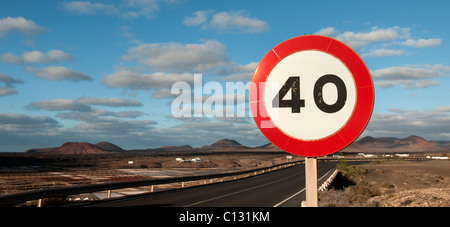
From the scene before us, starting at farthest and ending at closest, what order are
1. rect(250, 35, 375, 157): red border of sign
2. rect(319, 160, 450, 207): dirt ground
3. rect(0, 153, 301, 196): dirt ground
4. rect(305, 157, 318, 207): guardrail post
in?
rect(0, 153, 301, 196): dirt ground < rect(319, 160, 450, 207): dirt ground < rect(305, 157, 318, 207): guardrail post < rect(250, 35, 375, 157): red border of sign

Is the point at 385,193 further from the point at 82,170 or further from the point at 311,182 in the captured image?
the point at 82,170

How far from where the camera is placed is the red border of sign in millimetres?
1916

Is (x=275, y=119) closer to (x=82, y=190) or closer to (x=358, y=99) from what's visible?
(x=358, y=99)

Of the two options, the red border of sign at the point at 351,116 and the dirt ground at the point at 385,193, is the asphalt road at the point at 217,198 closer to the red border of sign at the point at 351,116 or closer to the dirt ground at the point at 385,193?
the dirt ground at the point at 385,193

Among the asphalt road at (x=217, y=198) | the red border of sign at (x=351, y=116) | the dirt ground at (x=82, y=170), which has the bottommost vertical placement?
the dirt ground at (x=82, y=170)

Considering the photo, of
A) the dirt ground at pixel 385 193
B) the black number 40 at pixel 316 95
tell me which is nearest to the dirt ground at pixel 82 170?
the dirt ground at pixel 385 193

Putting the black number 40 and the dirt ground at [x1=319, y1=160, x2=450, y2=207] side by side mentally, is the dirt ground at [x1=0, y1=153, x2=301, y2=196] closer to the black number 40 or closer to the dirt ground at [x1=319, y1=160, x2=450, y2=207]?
the dirt ground at [x1=319, y1=160, x2=450, y2=207]

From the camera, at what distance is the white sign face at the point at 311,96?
6.42 ft

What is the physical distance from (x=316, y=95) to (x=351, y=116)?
228 mm

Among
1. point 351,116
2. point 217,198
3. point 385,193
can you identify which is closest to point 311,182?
point 351,116

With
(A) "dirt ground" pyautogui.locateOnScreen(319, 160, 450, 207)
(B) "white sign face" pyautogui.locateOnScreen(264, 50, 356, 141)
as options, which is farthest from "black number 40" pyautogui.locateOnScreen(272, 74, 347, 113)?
(A) "dirt ground" pyautogui.locateOnScreen(319, 160, 450, 207)

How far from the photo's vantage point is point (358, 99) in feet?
6.31
